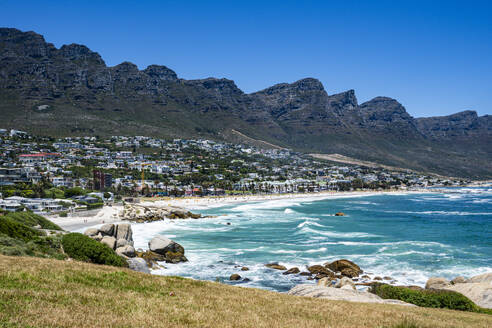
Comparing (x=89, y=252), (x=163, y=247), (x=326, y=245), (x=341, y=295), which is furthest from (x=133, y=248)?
(x=326, y=245)

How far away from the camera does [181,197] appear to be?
4870 inches

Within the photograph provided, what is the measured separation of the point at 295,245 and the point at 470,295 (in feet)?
78.4

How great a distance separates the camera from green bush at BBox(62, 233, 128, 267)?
2398cm

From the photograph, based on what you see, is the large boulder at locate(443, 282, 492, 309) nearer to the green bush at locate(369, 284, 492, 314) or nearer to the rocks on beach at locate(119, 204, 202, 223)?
the green bush at locate(369, 284, 492, 314)

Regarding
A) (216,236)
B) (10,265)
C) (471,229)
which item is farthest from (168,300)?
(471,229)

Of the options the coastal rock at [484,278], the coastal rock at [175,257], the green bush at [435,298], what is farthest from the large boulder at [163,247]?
the coastal rock at [484,278]

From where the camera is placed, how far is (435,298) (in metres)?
19.7

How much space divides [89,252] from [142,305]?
16264 millimetres

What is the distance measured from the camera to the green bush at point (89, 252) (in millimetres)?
23984

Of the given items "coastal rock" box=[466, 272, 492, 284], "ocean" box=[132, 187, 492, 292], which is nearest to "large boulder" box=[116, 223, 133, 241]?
"ocean" box=[132, 187, 492, 292]

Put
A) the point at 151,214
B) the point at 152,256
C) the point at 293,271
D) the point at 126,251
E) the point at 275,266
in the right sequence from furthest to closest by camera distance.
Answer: the point at 151,214 → the point at 152,256 → the point at 275,266 → the point at 126,251 → the point at 293,271

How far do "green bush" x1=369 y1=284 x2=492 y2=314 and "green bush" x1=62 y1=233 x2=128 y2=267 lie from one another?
57.6 ft

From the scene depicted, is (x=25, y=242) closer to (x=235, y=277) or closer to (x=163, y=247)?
(x=163, y=247)

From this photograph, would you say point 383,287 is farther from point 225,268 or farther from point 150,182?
point 150,182
